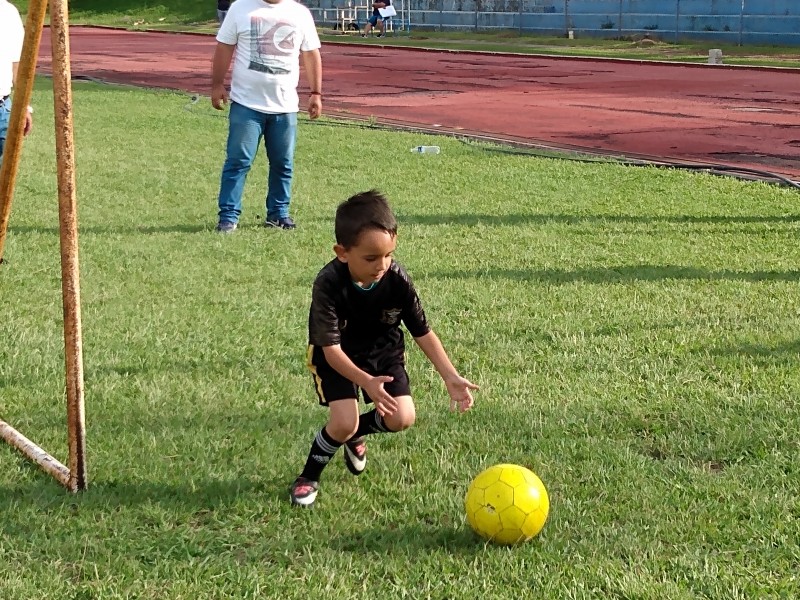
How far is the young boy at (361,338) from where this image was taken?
3602mm

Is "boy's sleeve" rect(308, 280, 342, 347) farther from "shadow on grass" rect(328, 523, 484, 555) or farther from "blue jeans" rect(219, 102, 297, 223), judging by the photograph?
"blue jeans" rect(219, 102, 297, 223)

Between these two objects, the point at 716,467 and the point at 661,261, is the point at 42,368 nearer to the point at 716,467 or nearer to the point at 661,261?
the point at 716,467

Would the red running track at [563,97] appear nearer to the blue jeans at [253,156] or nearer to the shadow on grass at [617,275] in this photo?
the shadow on grass at [617,275]

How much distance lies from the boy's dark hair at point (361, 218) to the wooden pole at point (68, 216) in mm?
885

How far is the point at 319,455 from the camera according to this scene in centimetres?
393

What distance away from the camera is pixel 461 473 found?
164 inches

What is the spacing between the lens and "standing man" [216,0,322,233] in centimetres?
833

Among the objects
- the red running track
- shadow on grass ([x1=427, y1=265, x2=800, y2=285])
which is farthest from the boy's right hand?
the red running track

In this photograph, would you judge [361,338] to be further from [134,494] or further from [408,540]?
→ [134,494]

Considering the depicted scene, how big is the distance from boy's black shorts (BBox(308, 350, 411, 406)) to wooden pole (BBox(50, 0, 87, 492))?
0.82 metres

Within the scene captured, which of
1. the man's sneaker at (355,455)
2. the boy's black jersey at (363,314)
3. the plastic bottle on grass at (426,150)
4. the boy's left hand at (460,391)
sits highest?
the boy's black jersey at (363,314)

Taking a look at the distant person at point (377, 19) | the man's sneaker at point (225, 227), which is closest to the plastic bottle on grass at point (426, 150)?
the man's sneaker at point (225, 227)

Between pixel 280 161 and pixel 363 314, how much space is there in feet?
16.7

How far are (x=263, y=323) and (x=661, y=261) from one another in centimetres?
311
